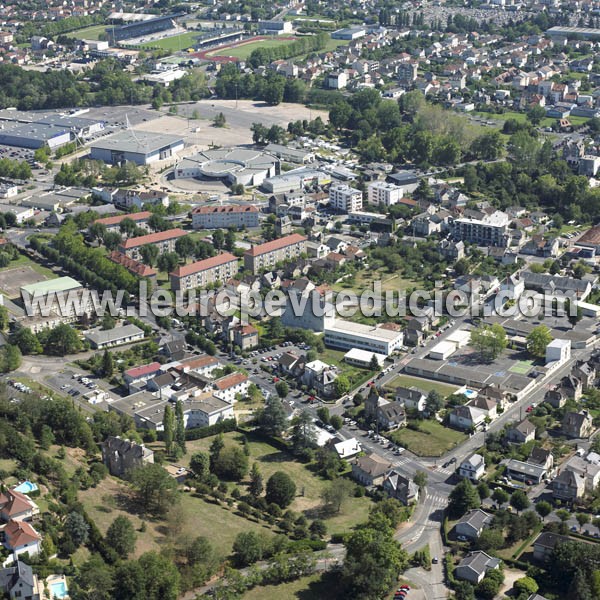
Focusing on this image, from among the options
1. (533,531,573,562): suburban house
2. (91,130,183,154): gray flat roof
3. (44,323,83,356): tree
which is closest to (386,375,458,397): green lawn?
(533,531,573,562): suburban house

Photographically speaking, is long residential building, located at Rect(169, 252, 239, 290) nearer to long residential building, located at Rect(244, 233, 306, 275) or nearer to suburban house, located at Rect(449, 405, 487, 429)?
long residential building, located at Rect(244, 233, 306, 275)

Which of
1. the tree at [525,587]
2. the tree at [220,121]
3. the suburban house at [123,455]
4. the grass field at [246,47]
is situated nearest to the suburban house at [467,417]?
the tree at [525,587]

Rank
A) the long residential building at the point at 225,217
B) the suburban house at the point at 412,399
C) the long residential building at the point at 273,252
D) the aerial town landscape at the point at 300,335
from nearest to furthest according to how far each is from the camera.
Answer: the aerial town landscape at the point at 300,335
the suburban house at the point at 412,399
the long residential building at the point at 273,252
the long residential building at the point at 225,217

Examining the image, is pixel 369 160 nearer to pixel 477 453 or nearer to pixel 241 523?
pixel 477 453

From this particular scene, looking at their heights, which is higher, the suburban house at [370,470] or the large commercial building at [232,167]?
the large commercial building at [232,167]

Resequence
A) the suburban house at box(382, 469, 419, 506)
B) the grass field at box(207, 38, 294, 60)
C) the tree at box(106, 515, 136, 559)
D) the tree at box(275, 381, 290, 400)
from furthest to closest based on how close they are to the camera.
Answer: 1. the grass field at box(207, 38, 294, 60)
2. the tree at box(275, 381, 290, 400)
3. the suburban house at box(382, 469, 419, 506)
4. the tree at box(106, 515, 136, 559)

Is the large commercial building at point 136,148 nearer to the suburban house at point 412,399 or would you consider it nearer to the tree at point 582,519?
the suburban house at point 412,399

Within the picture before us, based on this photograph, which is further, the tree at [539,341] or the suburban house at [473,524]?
the tree at [539,341]
